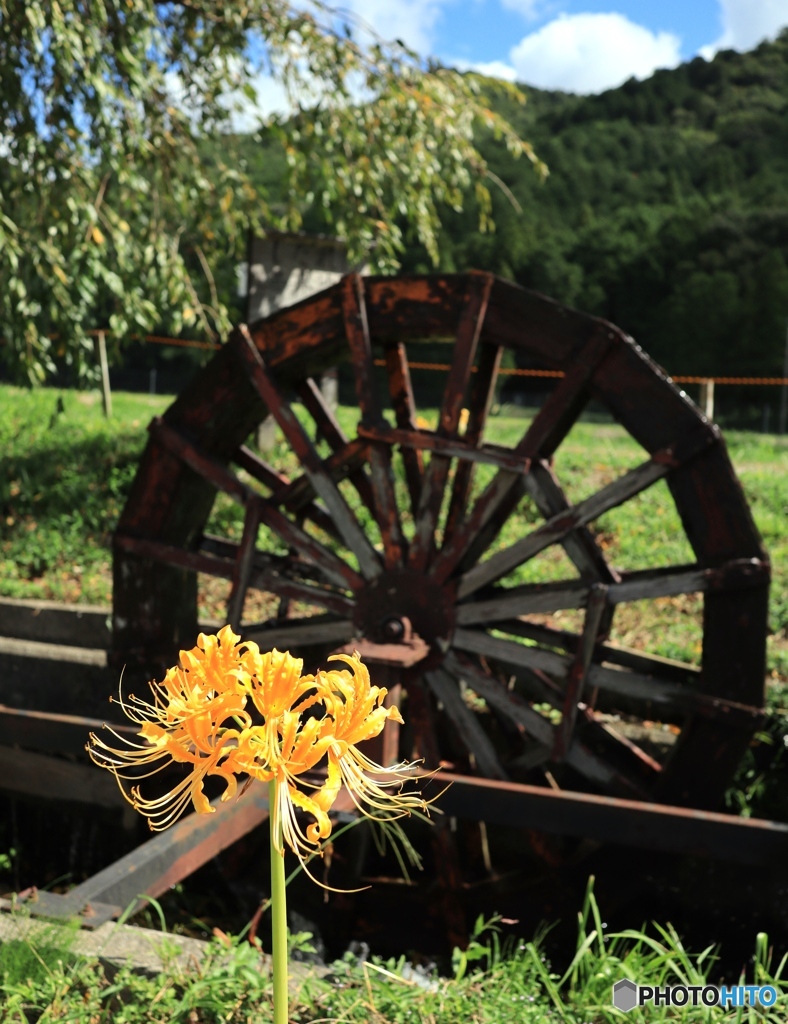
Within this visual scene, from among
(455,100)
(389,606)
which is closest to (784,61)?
(455,100)

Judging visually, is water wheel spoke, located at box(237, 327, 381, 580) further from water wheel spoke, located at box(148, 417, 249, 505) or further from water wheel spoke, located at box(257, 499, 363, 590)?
water wheel spoke, located at box(148, 417, 249, 505)

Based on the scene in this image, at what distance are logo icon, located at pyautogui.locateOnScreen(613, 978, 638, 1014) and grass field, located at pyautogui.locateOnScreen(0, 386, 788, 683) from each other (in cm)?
305

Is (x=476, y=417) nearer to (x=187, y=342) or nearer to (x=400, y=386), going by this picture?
(x=400, y=386)

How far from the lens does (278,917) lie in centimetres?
110

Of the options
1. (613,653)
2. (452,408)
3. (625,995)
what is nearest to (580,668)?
(613,653)

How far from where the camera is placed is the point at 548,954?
13.8ft

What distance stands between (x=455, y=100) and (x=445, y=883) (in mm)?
6027

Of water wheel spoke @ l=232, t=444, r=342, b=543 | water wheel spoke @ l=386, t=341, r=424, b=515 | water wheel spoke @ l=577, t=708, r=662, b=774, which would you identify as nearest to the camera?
water wheel spoke @ l=577, t=708, r=662, b=774

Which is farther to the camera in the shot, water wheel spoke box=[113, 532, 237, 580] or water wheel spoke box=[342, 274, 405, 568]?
water wheel spoke box=[113, 532, 237, 580]

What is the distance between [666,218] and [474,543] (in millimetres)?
49574

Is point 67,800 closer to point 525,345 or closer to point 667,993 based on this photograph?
point 525,345

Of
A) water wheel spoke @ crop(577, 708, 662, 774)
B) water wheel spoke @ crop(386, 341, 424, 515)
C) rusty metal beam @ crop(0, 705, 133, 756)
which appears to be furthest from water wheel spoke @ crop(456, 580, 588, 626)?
rusty metal beam @ crop(0, 705, 133, 756)

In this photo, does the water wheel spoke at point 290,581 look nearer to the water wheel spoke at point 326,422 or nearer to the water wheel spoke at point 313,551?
the water wheel spoke at point 313,551

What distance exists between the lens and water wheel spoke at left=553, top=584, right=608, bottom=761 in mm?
4105
